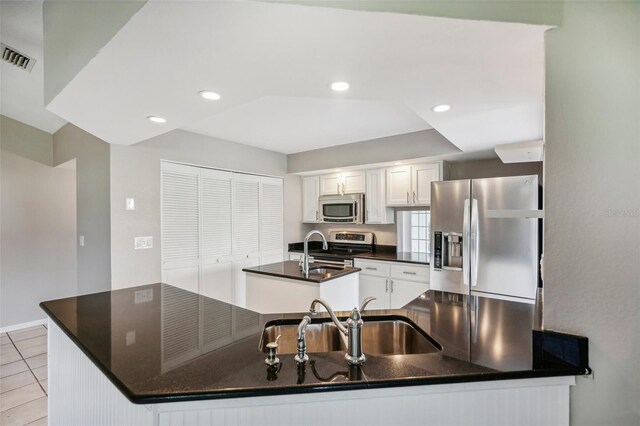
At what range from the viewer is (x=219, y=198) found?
3682 millimetres

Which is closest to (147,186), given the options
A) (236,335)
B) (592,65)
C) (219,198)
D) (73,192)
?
(219,198)

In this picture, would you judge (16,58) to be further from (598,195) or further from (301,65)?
(598,195)

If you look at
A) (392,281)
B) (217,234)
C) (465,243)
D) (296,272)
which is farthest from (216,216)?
(465,243)

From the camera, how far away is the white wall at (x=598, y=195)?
35.9 inches

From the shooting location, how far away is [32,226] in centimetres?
381

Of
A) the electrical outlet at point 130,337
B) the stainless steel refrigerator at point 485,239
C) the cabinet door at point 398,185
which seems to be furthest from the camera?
the cabinet door at point 398,185

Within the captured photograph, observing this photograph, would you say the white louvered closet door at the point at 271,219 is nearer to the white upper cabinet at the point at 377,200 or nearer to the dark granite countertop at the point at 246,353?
the white upper cabinet at the point at 377,200

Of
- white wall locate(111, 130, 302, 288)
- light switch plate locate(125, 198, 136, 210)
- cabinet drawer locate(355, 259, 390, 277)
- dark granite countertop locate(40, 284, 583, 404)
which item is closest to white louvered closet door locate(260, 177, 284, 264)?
white wall locate(111, 130, 302, 288)

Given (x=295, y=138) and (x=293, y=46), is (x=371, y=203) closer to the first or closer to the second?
(x=295, y=138)

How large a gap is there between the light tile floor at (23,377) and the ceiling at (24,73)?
251 cm

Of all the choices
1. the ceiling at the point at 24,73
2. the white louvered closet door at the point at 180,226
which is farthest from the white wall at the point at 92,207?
the white louvered closet door at the point at 180,226

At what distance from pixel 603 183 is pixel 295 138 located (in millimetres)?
3076

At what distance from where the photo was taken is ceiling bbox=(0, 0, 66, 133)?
71.3 inches

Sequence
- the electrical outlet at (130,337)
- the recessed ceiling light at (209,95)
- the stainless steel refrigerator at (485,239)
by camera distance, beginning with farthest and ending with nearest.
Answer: the stainless steel refrigerator at (485,239)
the recessed ceiling light at (209,95)
the electrical outlet at (130,337)
